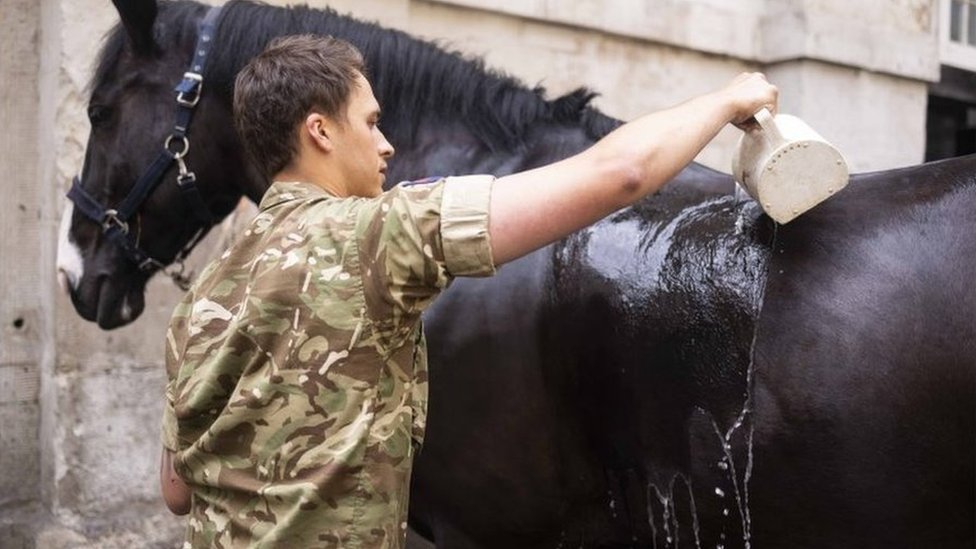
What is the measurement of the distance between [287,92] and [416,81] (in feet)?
3.82

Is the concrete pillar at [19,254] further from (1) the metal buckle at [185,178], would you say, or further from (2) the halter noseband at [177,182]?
(1) the metal buckle at [185,178]

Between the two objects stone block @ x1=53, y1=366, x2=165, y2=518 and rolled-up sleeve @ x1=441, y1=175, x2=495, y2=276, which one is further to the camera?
stone block @ x1=53, y1=366, x2=165, y2=518

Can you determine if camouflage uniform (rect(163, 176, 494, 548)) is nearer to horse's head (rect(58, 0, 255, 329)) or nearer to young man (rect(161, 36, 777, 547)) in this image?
young man (rect(161, 36, 777, 547))

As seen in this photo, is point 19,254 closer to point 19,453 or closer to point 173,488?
point 19,453

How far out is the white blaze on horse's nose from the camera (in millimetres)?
2949

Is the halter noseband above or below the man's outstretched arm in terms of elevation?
below

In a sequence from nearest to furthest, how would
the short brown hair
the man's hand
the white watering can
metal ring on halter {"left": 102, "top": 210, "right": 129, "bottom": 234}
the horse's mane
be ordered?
the short brown hair, the man's hand, the white watering can, the horse's mane, metal ring on halter {"left": 102, "top": 210, "right": 129, "bottom": 234}

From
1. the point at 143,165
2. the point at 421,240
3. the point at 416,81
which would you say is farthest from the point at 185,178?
the point at 421,240

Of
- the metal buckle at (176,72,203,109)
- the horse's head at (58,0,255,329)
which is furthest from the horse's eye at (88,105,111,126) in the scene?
the metal buckle at (176,72,203,109)

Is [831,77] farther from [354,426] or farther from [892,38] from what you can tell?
[354,426]

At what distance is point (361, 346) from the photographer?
1457 mm

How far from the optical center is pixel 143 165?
280 centimetres

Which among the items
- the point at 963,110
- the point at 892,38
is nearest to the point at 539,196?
the point at 892,38

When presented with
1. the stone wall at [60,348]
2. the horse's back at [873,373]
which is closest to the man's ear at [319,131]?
the horse's back at [873,373]
